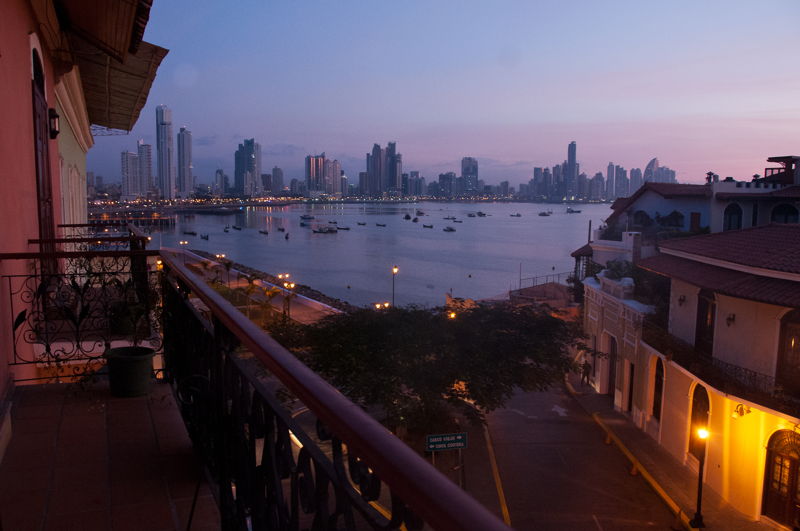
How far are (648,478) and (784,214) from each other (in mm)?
17987

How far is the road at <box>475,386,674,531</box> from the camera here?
1348 cm

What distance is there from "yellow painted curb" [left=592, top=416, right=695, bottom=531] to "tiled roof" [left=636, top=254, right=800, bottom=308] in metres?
4.90

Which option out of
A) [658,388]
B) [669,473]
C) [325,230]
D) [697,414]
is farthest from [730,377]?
[325,230]

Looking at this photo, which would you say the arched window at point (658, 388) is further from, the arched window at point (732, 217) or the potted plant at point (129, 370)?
the potted plant at point (129, 370)

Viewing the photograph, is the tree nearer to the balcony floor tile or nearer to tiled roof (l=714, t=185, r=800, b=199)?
the balcony floor tile

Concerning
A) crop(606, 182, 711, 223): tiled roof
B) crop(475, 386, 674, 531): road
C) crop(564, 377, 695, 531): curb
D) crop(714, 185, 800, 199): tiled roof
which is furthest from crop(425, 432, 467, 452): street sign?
crop(606, 182, 711, 223): tiled roof

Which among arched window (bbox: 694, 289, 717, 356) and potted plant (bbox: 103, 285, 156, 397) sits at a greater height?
potted plant (bbox: 103, 285, 156, 397)

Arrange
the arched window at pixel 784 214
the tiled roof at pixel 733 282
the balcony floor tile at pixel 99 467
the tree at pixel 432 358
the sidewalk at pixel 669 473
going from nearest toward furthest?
the balcony floor tile at pixel 99 467 → the tiled roof at pixel 733 282 → the sidewalk at pixel 669 473 → the tree at pixel 432 358 → the arched window at pixel 784 214

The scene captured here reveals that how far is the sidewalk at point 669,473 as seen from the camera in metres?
13.5

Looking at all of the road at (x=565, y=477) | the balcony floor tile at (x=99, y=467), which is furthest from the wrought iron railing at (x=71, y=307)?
the road at (x=565, y=477)

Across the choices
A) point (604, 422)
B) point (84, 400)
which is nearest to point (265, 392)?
point (84, 400)

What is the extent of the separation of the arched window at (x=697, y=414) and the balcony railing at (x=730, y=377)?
2.05ft

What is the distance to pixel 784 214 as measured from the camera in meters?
27.6

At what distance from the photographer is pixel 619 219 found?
32625mm
